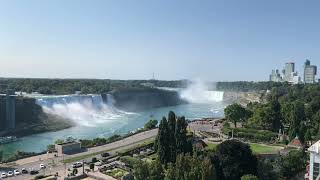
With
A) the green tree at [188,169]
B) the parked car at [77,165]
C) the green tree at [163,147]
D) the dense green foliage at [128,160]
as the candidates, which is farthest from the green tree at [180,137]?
the parked car at [77,165]

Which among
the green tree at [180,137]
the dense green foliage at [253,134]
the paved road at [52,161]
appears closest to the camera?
→ the green tree at [180,137]

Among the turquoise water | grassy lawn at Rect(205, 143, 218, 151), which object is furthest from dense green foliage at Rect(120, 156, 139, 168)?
the turquoise water

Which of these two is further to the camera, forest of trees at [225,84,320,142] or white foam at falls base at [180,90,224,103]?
white foam at falls base at [180,90,224,103]

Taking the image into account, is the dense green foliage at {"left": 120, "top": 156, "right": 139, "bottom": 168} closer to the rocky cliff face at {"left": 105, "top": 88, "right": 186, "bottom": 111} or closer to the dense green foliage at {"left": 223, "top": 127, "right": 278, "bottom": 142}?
the dense green foliage at {"left": 223, "top": 127, "right": 278, "bottom": 142}

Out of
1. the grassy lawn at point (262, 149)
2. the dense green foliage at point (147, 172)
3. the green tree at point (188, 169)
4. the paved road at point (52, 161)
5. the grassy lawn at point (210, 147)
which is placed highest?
the green tree at point (188, 169)

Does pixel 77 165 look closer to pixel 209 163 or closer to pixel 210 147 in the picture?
pixel 210 147

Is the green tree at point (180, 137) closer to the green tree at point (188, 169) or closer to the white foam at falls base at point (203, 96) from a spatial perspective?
the green tree at point (188, 169)
